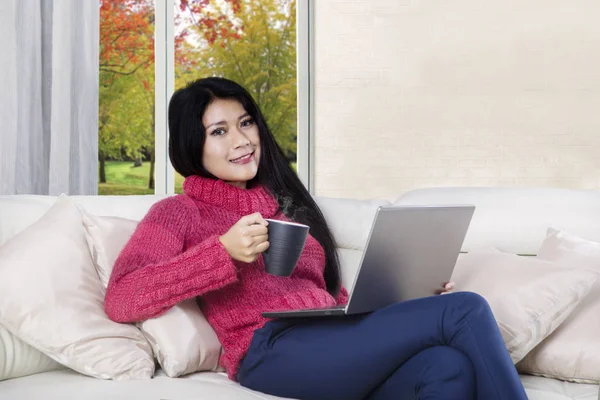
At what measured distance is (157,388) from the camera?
1.61 meters

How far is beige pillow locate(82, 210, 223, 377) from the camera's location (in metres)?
1.74

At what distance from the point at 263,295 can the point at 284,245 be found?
34 cm

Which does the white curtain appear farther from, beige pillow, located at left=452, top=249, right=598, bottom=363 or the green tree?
beige pillow, located at left=452, top=249, right=598, bottom=363

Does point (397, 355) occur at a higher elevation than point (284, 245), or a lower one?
lower

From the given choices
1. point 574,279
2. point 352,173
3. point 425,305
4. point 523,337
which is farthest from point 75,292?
point 352,173

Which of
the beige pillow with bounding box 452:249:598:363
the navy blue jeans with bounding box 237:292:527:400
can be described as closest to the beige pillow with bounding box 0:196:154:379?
the navy blue jeans with bounding box 237:292:527:400

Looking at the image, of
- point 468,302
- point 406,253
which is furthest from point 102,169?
point 468,302

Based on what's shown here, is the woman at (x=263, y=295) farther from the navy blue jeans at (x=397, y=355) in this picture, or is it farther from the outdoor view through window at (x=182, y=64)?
the outdoor view through window at (x=182, y=64)

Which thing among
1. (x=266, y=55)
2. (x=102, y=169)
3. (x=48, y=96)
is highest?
(x=266, y=55)

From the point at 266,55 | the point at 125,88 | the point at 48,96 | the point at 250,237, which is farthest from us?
the point at 266,55

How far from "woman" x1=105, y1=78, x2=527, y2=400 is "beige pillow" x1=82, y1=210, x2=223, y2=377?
4 centimetres

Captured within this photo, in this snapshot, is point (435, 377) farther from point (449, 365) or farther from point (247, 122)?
point (247, 122)

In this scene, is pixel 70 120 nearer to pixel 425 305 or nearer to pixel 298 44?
pixel 298 44

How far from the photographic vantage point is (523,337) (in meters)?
1.81
